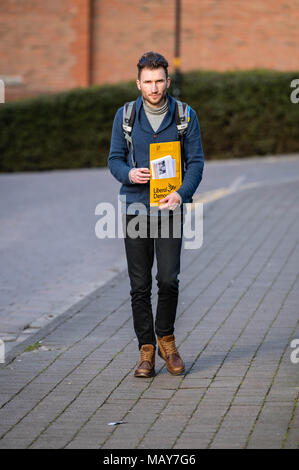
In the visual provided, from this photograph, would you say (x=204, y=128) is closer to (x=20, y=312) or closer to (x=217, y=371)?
(x=20, y=312)

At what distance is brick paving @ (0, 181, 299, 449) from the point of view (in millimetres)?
4410

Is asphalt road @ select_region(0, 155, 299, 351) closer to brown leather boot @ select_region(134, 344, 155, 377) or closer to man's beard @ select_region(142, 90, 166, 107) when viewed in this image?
brown leather boot @ select_region(134, 344, 155, 377)

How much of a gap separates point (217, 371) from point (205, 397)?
0.53 meters

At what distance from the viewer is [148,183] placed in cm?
520

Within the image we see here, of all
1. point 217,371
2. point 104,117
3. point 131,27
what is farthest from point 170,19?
point 217,371

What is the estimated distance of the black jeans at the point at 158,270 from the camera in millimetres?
5250

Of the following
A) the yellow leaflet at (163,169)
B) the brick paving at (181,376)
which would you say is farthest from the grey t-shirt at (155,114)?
the brick paving at (181,376)

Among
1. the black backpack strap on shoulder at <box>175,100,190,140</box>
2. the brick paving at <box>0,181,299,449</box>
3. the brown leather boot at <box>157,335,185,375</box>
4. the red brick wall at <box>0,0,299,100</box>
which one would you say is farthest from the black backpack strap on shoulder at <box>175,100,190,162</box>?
the red brick wall at <box>0,0,299,100</box>

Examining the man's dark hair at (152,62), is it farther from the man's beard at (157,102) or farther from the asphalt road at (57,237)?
the asphalt road at (57,237)

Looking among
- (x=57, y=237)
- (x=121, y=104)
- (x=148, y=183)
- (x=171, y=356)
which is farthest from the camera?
(x=121, y=104)

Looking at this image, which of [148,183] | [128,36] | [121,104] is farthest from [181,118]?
[128,36]

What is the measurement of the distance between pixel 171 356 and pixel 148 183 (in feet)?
3.44

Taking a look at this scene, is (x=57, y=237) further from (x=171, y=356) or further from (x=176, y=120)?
(x=176, y=120)

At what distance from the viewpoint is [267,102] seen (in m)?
21.3
